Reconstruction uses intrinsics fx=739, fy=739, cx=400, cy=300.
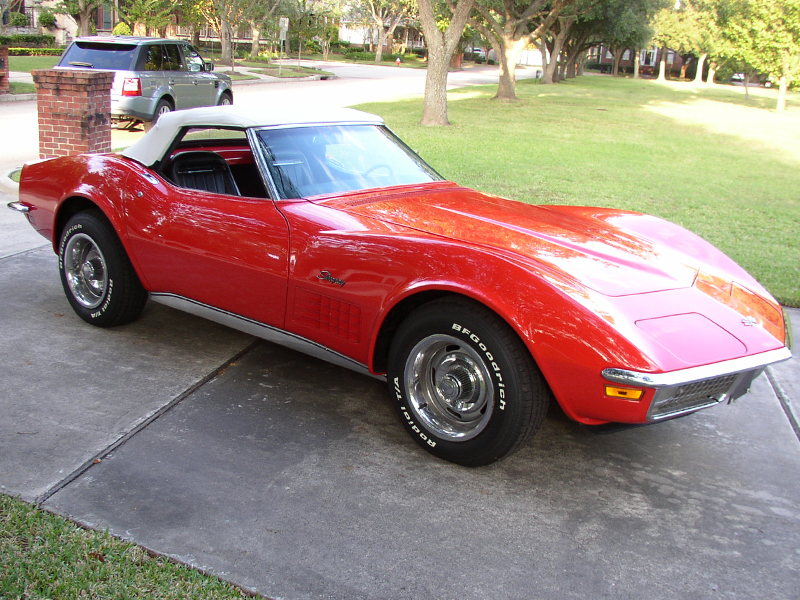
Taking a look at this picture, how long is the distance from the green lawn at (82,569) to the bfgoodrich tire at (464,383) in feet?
3.83

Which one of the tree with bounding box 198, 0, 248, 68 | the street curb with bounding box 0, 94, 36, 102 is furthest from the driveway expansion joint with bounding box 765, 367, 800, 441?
the tree with bounding box 198, 0, 248, 68

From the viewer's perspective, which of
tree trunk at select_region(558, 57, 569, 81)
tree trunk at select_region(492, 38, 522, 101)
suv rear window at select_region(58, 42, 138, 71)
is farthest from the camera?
tree trunk at select_region(558, 57, 569, 81)

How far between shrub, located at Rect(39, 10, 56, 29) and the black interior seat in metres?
43.6

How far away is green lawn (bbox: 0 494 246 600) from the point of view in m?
2.34

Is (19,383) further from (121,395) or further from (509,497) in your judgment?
(509,497)

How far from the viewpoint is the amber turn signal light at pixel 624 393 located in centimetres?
Answer: 271

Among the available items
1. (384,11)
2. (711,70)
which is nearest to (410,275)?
(711,70)

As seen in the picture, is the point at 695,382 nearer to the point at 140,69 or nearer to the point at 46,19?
the point at 140,69

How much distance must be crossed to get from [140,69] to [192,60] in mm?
1873

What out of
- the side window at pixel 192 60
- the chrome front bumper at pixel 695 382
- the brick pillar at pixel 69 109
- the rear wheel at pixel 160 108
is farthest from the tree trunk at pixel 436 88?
the chrome front bumper at pixel 695 382

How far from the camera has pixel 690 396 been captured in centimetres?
285

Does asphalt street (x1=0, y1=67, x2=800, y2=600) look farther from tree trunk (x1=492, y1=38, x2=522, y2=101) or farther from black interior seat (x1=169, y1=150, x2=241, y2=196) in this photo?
tree trunk (x1=492, y1=38, x2=522, y2=101)

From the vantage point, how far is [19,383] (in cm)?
374

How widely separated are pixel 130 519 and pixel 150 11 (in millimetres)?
33921
